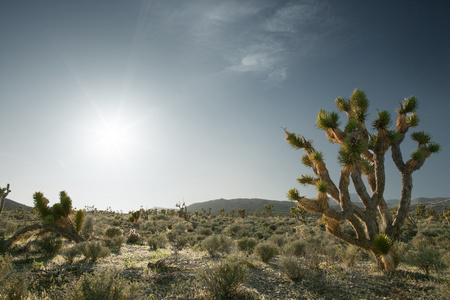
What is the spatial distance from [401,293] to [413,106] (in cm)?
732

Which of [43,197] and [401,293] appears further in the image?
[43,197]

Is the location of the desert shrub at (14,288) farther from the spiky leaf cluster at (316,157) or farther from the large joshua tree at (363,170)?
the spiky leaf cluster at (316,157)

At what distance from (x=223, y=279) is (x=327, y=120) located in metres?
7.07

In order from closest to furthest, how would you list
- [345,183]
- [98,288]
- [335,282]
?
1. [98,288]
2. [335,282]
3. [345,183]

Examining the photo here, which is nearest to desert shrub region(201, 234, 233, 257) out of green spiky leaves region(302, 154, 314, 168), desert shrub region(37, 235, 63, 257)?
green spiky leaves region(302, 154, 314, 168)

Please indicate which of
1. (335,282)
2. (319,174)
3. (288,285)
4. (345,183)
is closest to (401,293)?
(335,282)

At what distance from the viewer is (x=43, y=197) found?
1308cm

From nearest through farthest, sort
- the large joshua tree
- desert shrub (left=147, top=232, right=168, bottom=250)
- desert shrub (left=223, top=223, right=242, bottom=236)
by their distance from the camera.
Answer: the large joshua tree
desert shrub (left=147, top=232, right=168, bottom=250)
desert shrub (left=223, top=223, right=242, bottom=236)

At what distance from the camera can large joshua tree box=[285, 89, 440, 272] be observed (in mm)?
8305

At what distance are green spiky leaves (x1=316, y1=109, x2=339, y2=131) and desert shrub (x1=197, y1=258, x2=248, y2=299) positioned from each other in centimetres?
652

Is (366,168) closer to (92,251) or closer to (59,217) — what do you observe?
(92,251)

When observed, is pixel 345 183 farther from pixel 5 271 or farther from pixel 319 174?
pixel 5 271

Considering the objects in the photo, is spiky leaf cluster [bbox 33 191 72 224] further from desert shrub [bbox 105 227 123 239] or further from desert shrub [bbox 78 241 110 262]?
desert shrub [bbox 105 227 123 239]

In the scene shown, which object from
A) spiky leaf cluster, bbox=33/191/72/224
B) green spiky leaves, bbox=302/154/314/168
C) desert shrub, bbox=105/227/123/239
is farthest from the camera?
desert shrub, bbox=105/227/123/239
